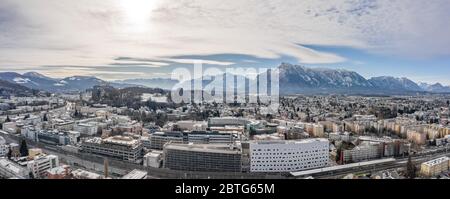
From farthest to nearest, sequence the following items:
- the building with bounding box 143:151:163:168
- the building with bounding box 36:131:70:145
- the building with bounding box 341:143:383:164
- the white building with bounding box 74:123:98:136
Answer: the white building with bounding box 74:123:98:136, the building with bounding box 36:131:70:145, the building with bounding box 341:143:383:164, the building with bounding box 143:151:163:168

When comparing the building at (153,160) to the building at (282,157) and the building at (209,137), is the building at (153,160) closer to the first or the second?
the building at (282,157)

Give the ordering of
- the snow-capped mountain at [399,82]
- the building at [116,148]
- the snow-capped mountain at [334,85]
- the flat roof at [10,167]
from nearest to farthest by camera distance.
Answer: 1. the flat roof at [10,167]
2. the building at [116,148]
3. the snow-capped mountain at [399,82]
4. the snow-capped mountain at [334,85]

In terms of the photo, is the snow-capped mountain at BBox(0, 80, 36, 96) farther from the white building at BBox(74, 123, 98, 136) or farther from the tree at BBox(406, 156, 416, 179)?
the tree at BBox(406, 156, 416, 179)

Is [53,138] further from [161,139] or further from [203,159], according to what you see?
[203,159]

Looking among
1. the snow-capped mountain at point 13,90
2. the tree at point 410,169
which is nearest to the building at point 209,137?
the tree at point 410,169

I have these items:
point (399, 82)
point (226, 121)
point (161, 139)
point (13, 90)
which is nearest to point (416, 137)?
point (399, 82)

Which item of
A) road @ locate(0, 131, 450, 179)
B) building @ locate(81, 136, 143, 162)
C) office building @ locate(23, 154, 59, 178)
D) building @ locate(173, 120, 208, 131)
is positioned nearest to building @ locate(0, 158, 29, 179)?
office building @ locate(23, 154, 59, 178)
